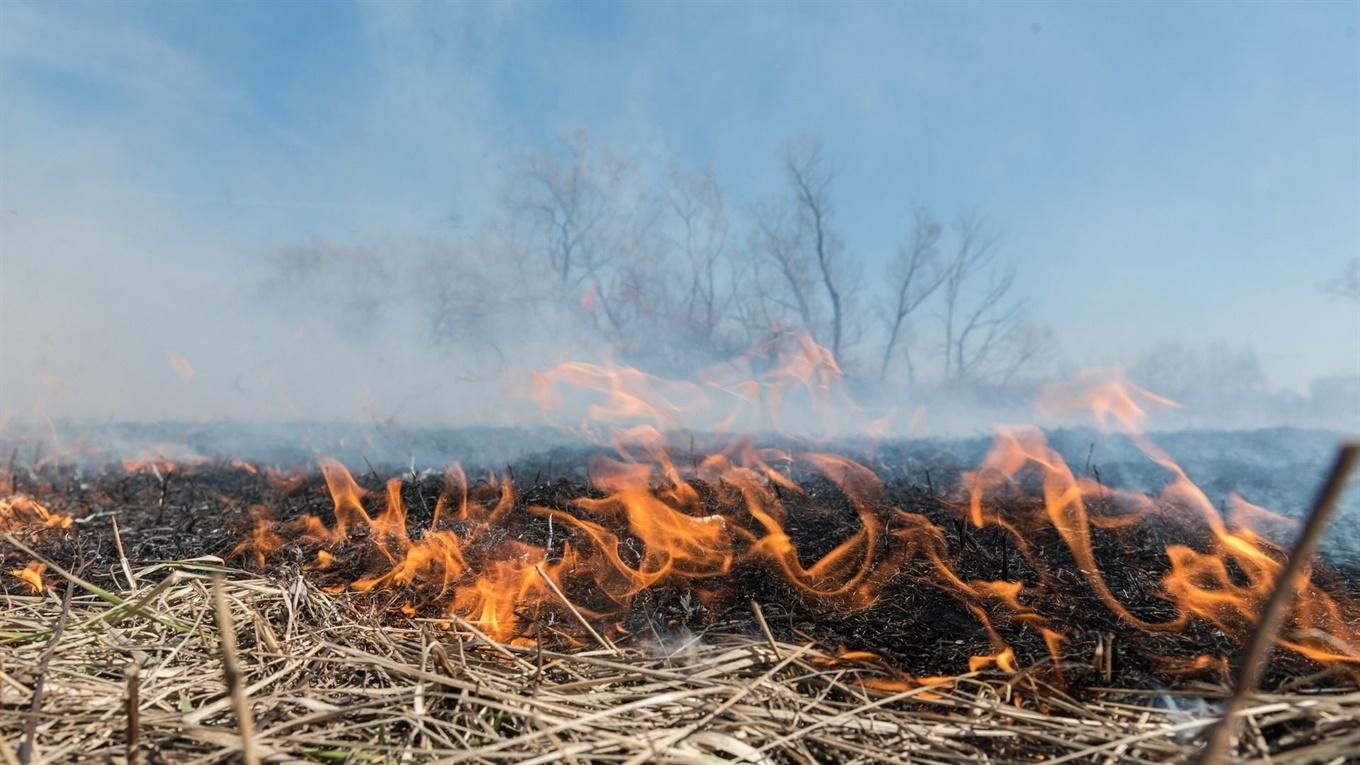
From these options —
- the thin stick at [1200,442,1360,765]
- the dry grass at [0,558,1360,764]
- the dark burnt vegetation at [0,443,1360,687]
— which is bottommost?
the dry grass at [0,558,1360,764]

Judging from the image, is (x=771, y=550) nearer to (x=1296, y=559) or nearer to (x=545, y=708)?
(x=545, y=708)

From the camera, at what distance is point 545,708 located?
1.72 metres

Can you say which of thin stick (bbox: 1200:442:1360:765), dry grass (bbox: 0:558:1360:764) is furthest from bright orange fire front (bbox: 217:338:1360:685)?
thin stick (bbox: 1200:442:1360:765)

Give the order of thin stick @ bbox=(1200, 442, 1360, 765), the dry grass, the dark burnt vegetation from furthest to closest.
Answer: the dark burnt vegetation, the dry grass, thin stick @ bbox=(1200, 442, 1360, 765)

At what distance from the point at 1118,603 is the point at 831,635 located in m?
1.01

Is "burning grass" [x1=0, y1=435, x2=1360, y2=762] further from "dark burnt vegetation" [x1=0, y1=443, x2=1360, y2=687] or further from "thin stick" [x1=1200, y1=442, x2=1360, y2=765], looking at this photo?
"thin stick" [x1=1200, y1=442, x2=1360, y2=765]

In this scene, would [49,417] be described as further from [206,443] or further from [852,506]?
[852,506]

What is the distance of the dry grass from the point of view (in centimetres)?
152

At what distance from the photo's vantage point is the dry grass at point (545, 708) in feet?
5.00

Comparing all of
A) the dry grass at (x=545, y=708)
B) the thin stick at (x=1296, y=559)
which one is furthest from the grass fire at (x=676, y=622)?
the thin stick at (x=1296, y=559)

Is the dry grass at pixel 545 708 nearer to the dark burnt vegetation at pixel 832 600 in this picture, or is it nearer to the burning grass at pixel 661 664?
the burning grass at pixel 661 664

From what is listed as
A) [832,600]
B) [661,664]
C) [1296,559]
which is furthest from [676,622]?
[1296,559]

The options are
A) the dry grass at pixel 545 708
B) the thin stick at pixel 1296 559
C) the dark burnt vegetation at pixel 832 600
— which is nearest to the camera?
the thin stick at pixel 1296 559

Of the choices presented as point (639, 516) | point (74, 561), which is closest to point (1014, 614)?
point (639, 516)
